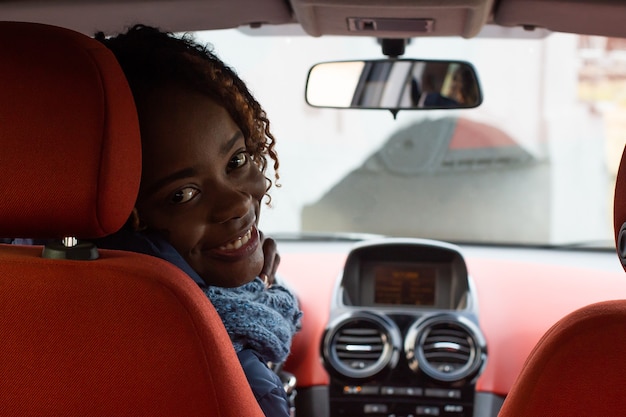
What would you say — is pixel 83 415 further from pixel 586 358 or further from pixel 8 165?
pixel 586 358

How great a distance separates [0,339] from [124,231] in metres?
0.43

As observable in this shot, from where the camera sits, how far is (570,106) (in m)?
11.4

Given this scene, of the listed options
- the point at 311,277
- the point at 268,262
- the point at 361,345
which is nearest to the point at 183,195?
the point at 268,262

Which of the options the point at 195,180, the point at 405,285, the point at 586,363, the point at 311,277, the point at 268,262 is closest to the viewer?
the point at 586,363

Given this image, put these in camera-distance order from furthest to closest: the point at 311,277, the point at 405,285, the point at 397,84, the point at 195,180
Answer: the point at 311,277, the point at 405,285, the point at 397,84, the point at 195,180

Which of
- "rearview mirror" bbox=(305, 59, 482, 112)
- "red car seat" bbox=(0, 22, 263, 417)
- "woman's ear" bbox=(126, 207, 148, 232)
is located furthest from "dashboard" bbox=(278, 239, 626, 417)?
"red car seat" bbox=(0, 22, 263, 417)

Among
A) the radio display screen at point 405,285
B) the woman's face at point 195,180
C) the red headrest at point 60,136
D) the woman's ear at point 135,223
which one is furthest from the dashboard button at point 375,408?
the red headrest at point 60,136

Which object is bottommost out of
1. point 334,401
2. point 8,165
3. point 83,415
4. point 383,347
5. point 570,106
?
point 570,106

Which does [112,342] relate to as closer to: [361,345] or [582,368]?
[582,368]

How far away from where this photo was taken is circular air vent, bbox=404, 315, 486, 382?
3.46 m

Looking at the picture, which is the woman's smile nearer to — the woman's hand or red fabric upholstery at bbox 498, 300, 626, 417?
the woman's hand

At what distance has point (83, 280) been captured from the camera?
165 cm

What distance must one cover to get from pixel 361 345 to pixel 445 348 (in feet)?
1.09

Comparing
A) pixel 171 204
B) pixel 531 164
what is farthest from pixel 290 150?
pixel 171 204
